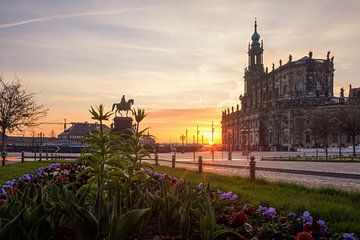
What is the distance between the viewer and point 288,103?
4176 inches

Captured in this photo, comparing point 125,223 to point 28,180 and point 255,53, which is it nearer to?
point 28,180

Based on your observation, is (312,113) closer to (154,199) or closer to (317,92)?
(317,92)

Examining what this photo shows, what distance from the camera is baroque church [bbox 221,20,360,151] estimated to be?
102 meters

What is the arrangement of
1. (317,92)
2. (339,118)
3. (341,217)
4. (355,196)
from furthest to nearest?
(317,92) < (339,118) < (355,196) < (341,217)

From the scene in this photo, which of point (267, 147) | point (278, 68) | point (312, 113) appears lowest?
point (267, 147)

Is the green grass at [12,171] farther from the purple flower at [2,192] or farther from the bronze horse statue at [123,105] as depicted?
the bronze horse statue at [123,105]

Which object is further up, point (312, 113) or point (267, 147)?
point (312, 113)

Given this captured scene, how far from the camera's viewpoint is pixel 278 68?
11888 centimetres

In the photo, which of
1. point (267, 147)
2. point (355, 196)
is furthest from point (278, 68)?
point (355, 196)

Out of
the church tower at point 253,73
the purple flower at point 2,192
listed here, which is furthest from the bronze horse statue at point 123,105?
the church tower at point 253,73

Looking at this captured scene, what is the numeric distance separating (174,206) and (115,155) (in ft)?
3.11

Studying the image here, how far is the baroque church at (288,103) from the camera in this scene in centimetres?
10194

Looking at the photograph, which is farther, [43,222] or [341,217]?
[341,217]

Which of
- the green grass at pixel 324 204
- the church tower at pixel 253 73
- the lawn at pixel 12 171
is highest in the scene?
the church tower at pixel 253 73
